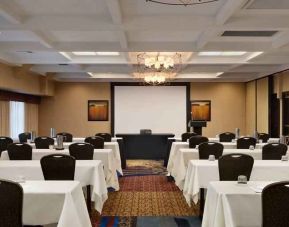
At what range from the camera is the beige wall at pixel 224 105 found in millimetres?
16266

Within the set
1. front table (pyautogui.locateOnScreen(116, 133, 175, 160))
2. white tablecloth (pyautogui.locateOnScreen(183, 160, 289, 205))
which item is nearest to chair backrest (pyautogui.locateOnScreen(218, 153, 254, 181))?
white tablecloth (pyautogui.locateOnScreen(183, 160, 289, 205))

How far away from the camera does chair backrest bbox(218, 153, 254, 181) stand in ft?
15.9

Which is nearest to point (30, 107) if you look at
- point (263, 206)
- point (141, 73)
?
point (141, 73)

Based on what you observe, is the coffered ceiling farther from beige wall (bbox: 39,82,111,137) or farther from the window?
beige wall (bbox: 39,82,111,137)

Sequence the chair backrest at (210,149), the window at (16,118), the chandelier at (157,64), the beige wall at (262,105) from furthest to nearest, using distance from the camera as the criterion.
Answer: the beige wall at (262,105) → the window at (16,118) → the chandelier at (157,64) → the chair backrest at (210,149)

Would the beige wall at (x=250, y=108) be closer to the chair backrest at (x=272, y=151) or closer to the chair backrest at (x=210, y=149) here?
the chair backrest at (x=272, y=151)

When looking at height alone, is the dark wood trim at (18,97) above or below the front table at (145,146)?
above

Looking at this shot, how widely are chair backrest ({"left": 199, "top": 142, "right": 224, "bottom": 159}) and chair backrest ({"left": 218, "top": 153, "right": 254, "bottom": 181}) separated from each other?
5.86 feet

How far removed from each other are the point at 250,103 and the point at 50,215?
13.2m

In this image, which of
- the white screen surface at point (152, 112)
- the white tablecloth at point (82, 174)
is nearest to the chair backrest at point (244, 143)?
the white tablecloth at point (82, 174)

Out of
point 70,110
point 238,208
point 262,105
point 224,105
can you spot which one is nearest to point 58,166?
point 238,208

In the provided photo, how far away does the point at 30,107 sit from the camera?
14844 millimetres

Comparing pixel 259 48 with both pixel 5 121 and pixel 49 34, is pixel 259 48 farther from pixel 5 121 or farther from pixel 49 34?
pixel 5 121

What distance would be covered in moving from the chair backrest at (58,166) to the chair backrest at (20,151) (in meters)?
2.26
